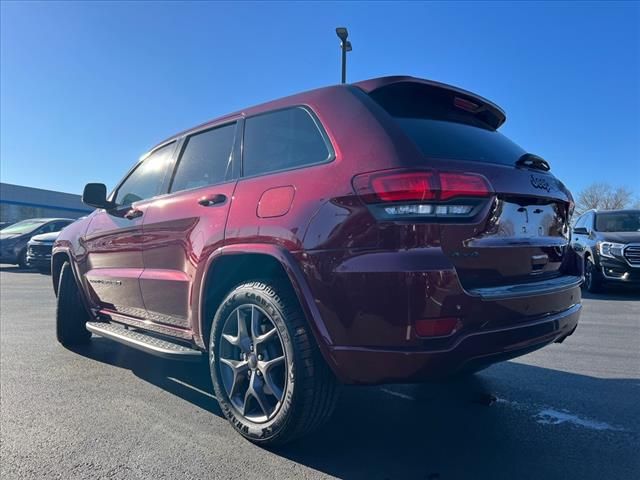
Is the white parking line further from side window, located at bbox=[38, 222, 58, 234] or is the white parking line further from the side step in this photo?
side window, located at bbox=[38, 222, 58, 234]

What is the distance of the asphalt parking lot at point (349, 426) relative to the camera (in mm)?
2371

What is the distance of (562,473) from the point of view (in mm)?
2281

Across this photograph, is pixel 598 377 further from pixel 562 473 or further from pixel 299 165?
pixel 299 165

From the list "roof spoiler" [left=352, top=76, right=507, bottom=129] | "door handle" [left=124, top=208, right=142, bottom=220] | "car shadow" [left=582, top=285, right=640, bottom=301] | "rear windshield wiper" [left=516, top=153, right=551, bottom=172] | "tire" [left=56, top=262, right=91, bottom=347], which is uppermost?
"roof spoiler" [left=352, top=76, right=507, bottom=129]

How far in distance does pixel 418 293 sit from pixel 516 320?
590mm

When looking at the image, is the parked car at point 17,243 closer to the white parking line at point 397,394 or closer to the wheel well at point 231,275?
the wheel well at point 231,275

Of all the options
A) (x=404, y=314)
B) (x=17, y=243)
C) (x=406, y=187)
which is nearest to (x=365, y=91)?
(x=406, y=187)

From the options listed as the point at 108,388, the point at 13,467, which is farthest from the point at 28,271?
the point at 13,467

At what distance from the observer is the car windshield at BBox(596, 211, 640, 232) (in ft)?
Answer: 30.8

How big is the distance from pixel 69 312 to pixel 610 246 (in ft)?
28.4

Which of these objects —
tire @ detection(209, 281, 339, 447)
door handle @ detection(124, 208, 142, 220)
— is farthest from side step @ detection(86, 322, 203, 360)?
door handle @ detection(124, 208, 142, 220)

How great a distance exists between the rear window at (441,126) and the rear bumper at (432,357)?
2.84ft

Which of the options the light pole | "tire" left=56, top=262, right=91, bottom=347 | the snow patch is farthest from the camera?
the light pole

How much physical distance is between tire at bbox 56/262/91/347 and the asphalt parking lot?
1.20 feet
